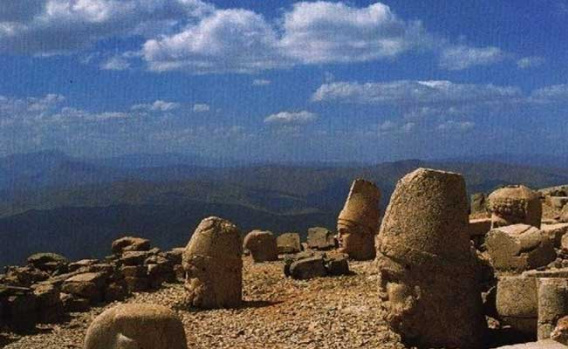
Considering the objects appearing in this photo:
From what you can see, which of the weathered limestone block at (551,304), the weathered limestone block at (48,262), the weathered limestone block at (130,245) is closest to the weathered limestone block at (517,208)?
the weathered limestone block at (551,304)

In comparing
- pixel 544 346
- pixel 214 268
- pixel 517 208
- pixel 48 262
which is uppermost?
pixel 517 208

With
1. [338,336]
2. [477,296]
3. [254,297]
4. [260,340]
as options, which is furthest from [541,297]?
[254,297]

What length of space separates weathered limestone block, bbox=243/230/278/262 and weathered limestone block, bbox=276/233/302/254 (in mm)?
1374

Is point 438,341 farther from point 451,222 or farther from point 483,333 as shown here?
point 451,222

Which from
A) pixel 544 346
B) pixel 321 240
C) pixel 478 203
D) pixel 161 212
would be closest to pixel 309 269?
pixel 321 240

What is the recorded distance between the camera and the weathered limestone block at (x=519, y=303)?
11328mm

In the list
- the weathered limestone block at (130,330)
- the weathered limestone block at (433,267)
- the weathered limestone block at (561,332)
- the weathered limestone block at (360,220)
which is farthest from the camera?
the weathered limestone block at (360,220)

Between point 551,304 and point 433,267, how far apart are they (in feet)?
6.03

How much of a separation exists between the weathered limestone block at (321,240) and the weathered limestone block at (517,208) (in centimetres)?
751

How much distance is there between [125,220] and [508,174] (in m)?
Answer: 115

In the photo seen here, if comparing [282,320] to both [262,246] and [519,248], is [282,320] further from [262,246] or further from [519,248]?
[262,246]

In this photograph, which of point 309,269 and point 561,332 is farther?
point 309,269

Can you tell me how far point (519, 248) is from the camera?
640 inches

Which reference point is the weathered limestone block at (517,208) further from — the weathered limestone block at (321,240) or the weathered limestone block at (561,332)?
the weathered limestone block at (561,332)
